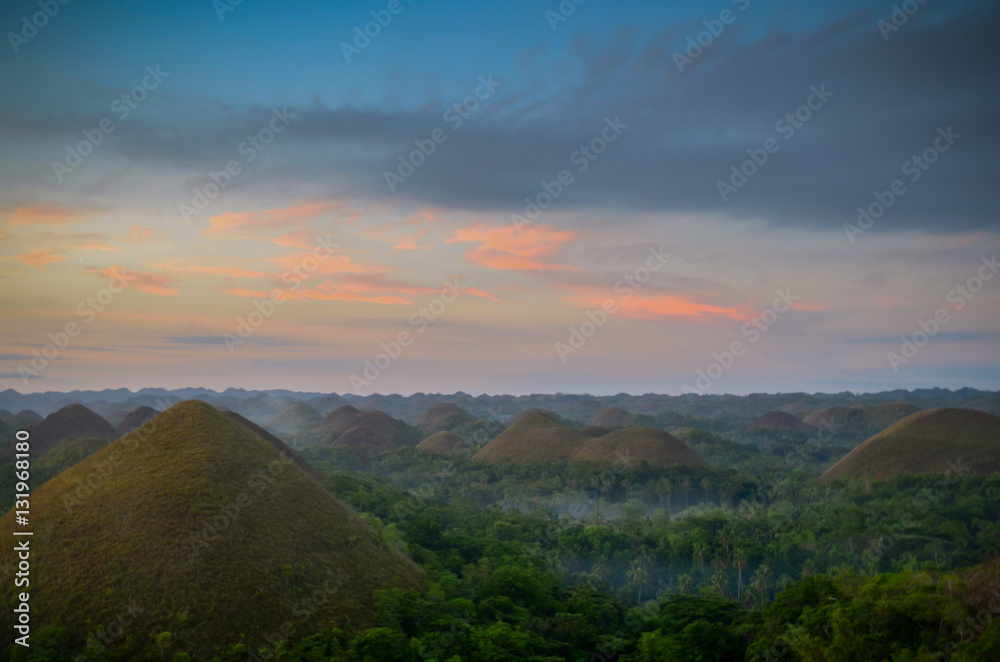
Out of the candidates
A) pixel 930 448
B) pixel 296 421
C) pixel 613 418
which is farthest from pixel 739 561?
pixel 296 421

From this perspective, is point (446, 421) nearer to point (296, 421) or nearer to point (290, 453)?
point (296, 421)

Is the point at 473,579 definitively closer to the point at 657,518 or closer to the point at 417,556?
the point at 417,556

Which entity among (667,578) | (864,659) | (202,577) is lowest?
(667,578)

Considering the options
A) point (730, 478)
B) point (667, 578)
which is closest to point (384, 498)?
point (667, 578)

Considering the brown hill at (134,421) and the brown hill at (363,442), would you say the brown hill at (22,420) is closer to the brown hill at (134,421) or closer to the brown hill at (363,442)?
the brown hill at (134,421)

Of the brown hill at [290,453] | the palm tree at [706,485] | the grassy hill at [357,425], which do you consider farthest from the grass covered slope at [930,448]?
the grassy hill at [357,425]

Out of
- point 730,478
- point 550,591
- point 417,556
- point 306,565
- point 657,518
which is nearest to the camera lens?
point 306,565

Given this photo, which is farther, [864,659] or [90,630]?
[90,630]
